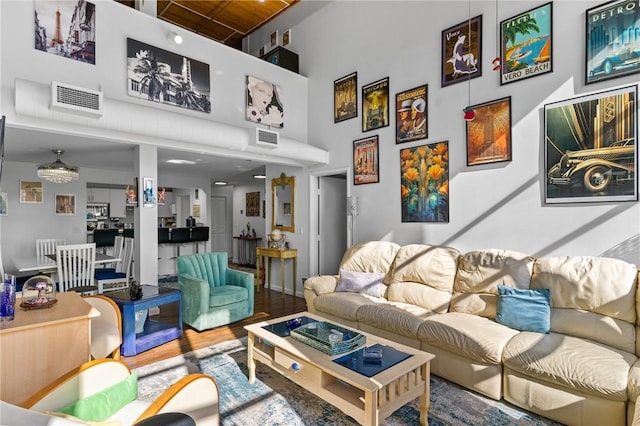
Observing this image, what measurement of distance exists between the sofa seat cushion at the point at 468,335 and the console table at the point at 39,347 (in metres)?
2.66

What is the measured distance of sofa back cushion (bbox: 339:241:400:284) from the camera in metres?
4.23

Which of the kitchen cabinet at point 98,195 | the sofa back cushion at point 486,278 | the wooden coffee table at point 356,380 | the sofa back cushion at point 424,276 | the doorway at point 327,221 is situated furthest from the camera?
the kitchen cabinet at point 98,195

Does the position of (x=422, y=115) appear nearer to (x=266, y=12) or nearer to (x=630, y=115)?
(x=630, y=115)

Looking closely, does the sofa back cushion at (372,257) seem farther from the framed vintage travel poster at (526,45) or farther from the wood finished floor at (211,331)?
the framed vintage travel poster at (526,45)

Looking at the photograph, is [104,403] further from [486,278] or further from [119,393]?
[486,278]

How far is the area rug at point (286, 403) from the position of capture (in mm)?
2338

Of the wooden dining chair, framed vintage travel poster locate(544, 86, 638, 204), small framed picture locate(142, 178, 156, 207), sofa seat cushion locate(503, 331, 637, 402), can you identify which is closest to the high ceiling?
small framed picture locate(142, 178, 156, 207)

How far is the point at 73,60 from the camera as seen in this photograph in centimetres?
355

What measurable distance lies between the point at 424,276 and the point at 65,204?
22.9 feet

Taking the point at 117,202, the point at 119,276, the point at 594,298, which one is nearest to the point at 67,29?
the point at 119,276

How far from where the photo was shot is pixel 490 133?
12.1 ft

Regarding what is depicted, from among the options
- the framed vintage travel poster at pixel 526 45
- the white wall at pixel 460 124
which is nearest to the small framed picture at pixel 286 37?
the white wall at pixel 460 124

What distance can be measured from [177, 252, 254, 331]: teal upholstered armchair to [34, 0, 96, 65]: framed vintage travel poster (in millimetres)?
2617

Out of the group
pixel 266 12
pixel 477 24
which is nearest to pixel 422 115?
pixel 477 24
